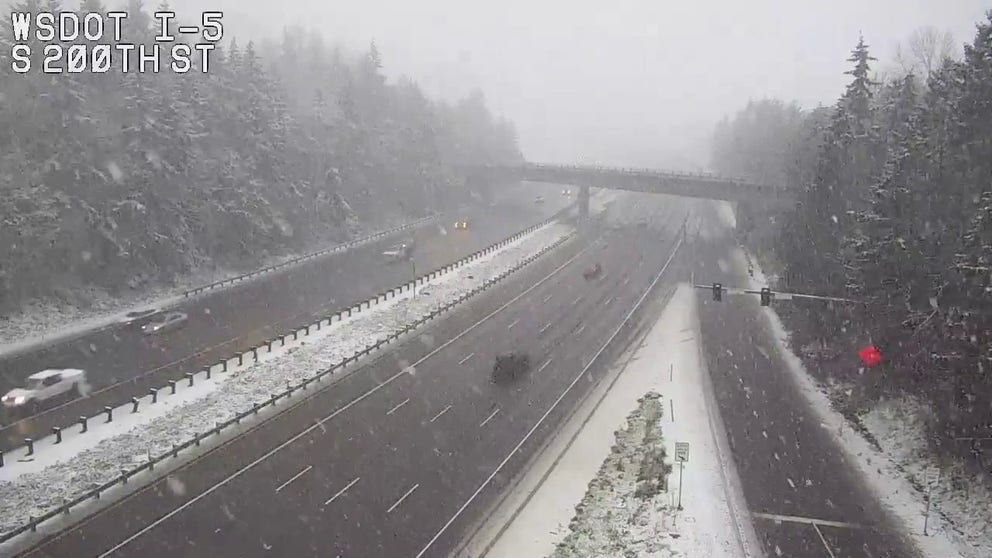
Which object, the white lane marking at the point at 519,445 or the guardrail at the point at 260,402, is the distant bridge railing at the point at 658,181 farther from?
the guardrail at the point at 260,402

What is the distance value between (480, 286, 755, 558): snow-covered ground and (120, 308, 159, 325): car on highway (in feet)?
107

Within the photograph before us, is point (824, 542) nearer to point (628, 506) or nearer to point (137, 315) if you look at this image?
point (628, 506)

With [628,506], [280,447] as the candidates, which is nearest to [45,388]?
[280,447]

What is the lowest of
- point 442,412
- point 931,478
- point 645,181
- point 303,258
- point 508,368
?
point 442,412

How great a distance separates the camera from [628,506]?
2709 centimetres

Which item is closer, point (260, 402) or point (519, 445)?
point (519, 445)

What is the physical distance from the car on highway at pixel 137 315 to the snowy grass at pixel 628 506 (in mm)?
35376

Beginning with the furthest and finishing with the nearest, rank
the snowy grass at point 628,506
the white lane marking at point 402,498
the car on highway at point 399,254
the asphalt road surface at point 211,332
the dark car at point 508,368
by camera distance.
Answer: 1. the car on highway at point 399,254
2. the dark car at point 508,368
3. the asphalt road surface at point 211,332
4. the white lane marking at point 402,498
5. the snowy grass at point 628,506

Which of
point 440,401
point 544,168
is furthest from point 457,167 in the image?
point 440,401

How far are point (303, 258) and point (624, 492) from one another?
54.0m

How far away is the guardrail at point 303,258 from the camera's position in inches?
2336

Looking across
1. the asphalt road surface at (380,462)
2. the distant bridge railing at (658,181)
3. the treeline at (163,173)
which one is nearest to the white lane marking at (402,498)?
the asphalt road surface at (380,462)

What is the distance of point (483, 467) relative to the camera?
29609 millimetres

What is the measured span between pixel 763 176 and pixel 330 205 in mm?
60749
